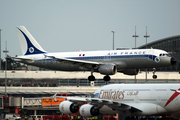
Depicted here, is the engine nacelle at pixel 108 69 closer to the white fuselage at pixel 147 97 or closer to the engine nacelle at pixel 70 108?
the white fuselage at pixel 147 97

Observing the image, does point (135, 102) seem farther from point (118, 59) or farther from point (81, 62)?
point (81, 62)

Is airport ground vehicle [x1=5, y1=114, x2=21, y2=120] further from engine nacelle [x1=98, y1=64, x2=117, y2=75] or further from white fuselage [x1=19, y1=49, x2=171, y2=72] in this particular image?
engine nacelle [x1=98, y1=64, x2=117, y2=75]

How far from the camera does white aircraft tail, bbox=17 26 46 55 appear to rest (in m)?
89.4

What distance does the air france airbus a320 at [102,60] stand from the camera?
73.2 m

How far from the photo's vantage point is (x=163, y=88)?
61.5 meters

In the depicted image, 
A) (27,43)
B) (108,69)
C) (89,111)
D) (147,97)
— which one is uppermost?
(27,43)

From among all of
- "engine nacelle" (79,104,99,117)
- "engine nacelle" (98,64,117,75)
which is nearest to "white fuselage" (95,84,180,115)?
"engine nacelle" (79,104,99,117)

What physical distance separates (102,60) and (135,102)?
16.4 m

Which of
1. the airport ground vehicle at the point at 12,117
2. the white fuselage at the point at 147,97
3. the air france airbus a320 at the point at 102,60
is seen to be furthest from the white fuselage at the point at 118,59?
the airport ground vehicle at the point at 12,117

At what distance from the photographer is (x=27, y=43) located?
91750mm

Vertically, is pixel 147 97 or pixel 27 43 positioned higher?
pixel 27 43

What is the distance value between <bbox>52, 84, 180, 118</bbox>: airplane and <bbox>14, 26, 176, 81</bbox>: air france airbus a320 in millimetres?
9008

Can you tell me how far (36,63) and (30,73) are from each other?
140ft

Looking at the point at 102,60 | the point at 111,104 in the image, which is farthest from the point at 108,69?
the point at 111,104
